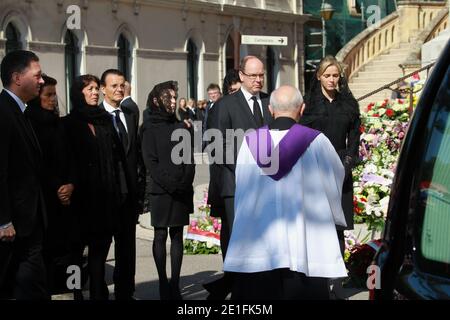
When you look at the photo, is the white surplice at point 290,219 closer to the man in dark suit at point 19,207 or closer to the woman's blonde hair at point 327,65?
the man in dark suit at point 19,207

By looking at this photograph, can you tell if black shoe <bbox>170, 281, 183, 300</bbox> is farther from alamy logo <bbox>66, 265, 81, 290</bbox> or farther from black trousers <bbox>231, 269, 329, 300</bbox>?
black trousers <bbox>231, 269, 329, 300</bbox>

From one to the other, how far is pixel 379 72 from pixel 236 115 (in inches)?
1190

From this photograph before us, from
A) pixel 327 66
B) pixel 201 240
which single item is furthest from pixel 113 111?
pixel 201 240

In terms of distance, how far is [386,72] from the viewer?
38281 millimetres

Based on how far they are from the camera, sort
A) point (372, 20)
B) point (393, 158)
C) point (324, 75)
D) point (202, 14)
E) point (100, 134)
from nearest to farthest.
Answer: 1. point (100, 134)
2. point (324, 75)
3. point (393, 158)
4. point (202, 14)
5. point (372, 20)

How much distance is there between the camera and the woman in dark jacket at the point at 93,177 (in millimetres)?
8367

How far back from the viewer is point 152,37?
34500mm

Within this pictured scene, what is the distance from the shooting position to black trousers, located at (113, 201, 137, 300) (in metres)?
8.86

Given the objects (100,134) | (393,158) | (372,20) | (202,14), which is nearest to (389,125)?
(393,158)

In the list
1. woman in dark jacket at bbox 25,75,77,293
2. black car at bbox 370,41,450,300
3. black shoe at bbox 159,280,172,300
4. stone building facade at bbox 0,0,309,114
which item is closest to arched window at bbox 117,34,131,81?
stone building facade at bbox 0,0,309,114

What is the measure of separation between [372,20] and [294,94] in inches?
1509

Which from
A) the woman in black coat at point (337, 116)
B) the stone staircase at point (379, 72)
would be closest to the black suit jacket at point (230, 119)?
the woman in black coat at point (337, 116)

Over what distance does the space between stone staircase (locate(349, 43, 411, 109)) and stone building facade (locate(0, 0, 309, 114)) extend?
4280 millimetres
